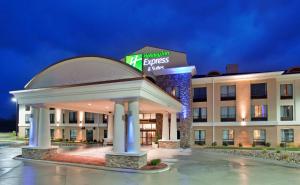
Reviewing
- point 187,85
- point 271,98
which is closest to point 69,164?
point 187,85

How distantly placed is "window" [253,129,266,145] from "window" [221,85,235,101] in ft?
16.1

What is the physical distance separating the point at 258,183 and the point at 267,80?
23934 millimetres

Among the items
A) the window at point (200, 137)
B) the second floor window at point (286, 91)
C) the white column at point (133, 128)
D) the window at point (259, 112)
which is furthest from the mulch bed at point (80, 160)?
the second floor window at point (286, 91)

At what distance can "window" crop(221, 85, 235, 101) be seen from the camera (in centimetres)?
3645

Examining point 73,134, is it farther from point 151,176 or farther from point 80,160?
point 151,176

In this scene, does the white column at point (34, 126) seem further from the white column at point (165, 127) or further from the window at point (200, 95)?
the window at point (200, 95)

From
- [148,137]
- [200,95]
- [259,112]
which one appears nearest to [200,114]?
[200,95]

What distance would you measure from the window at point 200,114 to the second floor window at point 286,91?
Result: 936cm

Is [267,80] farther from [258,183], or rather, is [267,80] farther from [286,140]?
[258,183]

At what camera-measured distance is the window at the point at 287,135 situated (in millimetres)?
34444

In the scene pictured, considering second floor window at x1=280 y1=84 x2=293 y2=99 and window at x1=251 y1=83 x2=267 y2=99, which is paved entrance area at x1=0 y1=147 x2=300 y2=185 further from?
second floor window at x1=280 y1=84 x2=293 y2=99

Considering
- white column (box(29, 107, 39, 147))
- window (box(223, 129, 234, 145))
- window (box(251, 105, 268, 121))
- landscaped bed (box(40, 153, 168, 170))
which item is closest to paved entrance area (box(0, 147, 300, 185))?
landscaped bed (box(40, 153, 168, 170))

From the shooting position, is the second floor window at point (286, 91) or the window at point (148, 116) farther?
the window at point (148, 116)

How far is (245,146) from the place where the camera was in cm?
3497
